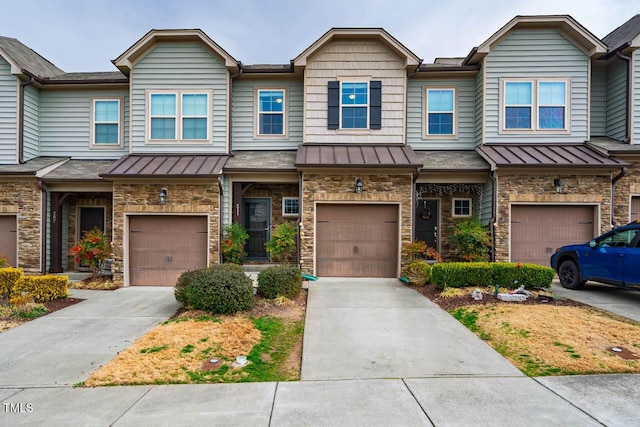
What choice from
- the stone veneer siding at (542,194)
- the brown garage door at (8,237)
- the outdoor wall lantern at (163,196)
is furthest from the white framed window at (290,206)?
the brown garage door at (8,237)

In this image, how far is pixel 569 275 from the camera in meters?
9.05

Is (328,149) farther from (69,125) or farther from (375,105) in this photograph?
(69,125)

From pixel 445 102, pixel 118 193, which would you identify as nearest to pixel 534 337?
pixel 445 102

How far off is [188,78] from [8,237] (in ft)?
25.2

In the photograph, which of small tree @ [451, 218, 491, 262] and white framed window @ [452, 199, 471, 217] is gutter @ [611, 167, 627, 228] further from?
white framed window @ [452, 199, 471, 217]

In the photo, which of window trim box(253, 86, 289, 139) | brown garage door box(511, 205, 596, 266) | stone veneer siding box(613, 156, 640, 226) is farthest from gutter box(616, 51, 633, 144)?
window trim box(253, 86, 289, 139)

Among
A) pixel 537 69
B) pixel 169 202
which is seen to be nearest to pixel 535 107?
pixel 537 69

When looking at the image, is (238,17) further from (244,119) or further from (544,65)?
(544,65)

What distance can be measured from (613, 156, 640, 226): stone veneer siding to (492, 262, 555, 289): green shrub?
433cm

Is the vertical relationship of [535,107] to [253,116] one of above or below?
above

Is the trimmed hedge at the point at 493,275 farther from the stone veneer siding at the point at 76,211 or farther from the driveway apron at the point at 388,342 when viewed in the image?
the stone veneer siding at the point at 76,211

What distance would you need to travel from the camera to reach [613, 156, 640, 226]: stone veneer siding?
1066cm

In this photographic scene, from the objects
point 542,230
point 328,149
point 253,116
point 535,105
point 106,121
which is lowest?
point 542,230

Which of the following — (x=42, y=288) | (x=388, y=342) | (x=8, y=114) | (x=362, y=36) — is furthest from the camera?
(x=8, y=114)
